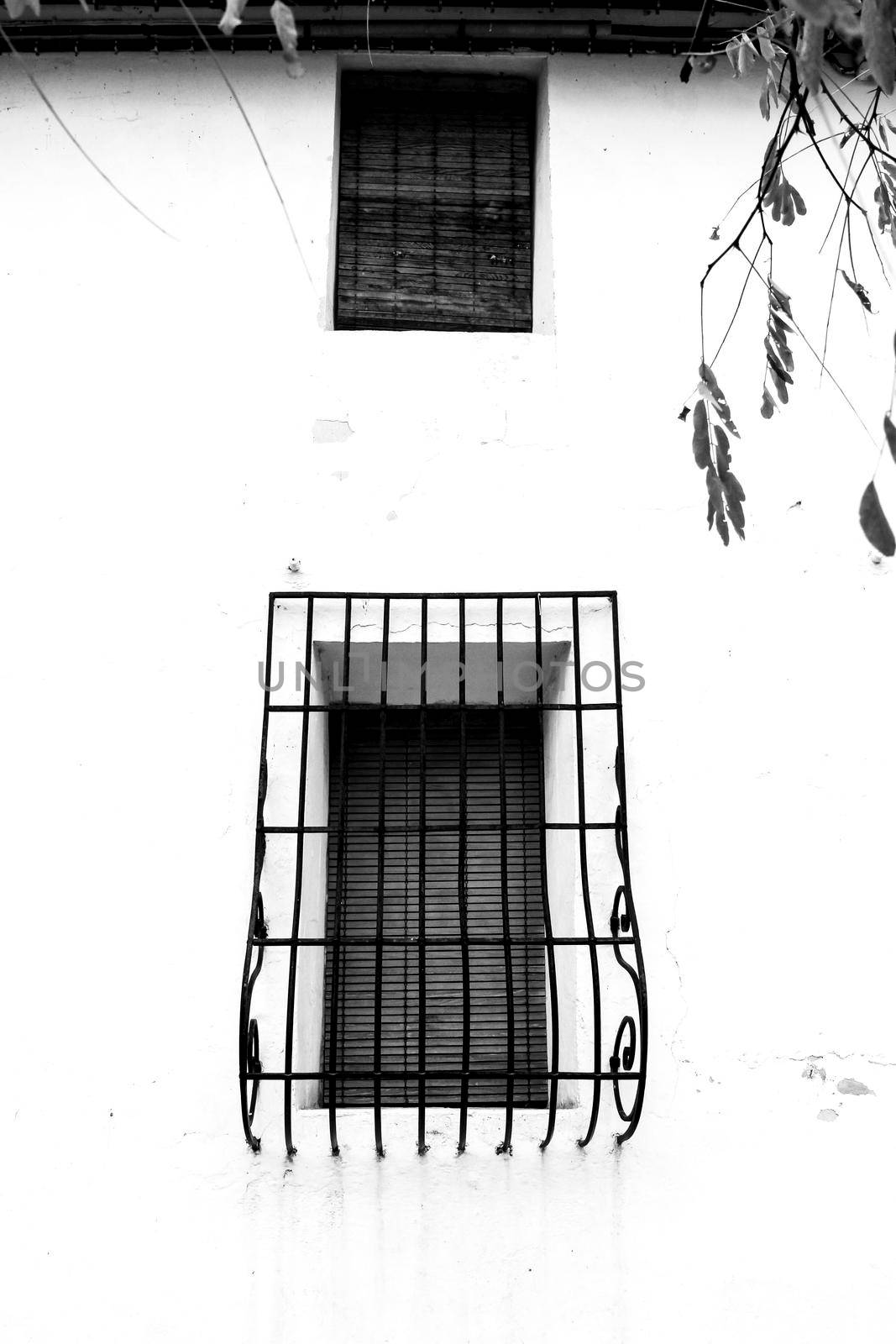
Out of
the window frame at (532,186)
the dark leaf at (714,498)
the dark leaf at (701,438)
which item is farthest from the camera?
the window frame at (532,186)

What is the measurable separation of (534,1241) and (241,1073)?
0.70m

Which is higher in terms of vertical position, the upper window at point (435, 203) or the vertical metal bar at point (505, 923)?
the upper window at point (435, 203)

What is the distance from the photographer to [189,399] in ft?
11.9

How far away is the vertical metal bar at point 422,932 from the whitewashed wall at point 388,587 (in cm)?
10

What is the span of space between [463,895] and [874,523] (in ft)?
4.89

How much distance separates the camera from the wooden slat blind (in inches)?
128

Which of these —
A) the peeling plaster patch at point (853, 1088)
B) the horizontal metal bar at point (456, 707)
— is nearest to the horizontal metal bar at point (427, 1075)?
the peeling plaster patch at point (853, 1088)

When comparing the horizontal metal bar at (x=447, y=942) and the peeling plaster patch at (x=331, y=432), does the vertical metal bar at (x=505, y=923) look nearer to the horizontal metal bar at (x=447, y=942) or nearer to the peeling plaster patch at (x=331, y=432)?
the horizontal metal bar at (x=447, y=942)

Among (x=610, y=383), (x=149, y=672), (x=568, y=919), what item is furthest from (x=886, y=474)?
(x=149, y=672)

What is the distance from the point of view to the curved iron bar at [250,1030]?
110 inches

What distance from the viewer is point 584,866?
9.84 feet

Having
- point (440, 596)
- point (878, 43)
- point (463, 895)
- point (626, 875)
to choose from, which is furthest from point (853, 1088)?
point (878, 43)

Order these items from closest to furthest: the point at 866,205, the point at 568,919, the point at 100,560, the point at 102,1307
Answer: the point at 102,1307, the point at 568,919, the point at 100,560, the point at 866,205

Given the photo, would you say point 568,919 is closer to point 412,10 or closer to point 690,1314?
point 690,1314
